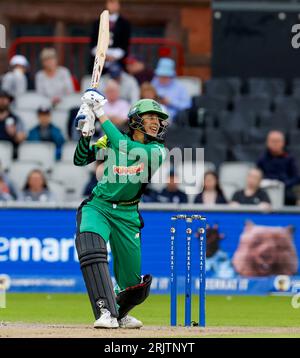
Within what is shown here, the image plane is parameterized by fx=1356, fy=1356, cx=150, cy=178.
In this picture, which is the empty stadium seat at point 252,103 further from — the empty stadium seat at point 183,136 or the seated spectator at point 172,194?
the seated spectator at point 172,194

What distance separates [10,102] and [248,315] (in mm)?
7566

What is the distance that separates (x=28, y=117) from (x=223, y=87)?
10.3ft

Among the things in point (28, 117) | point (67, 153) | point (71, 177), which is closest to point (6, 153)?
point (67, 153)

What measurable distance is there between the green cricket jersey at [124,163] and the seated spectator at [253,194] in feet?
20.3

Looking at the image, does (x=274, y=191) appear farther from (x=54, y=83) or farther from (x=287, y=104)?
(x=54, y=83)

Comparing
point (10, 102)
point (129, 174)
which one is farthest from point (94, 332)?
point (10, 102)

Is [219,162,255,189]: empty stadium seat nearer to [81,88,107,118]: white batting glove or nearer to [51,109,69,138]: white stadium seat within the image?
[51,109,69,138]: white stadium seat

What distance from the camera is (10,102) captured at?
21219 mm

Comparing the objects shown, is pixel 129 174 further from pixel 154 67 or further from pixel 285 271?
pixel 154 67

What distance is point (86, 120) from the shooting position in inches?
470

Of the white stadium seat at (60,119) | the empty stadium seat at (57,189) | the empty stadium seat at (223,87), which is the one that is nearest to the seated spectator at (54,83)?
the white stadium seat at (60,119)

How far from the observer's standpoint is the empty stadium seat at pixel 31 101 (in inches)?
838

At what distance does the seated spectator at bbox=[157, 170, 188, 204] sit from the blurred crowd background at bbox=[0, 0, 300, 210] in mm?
14

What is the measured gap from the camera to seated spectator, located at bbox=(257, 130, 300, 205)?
19094 mm
